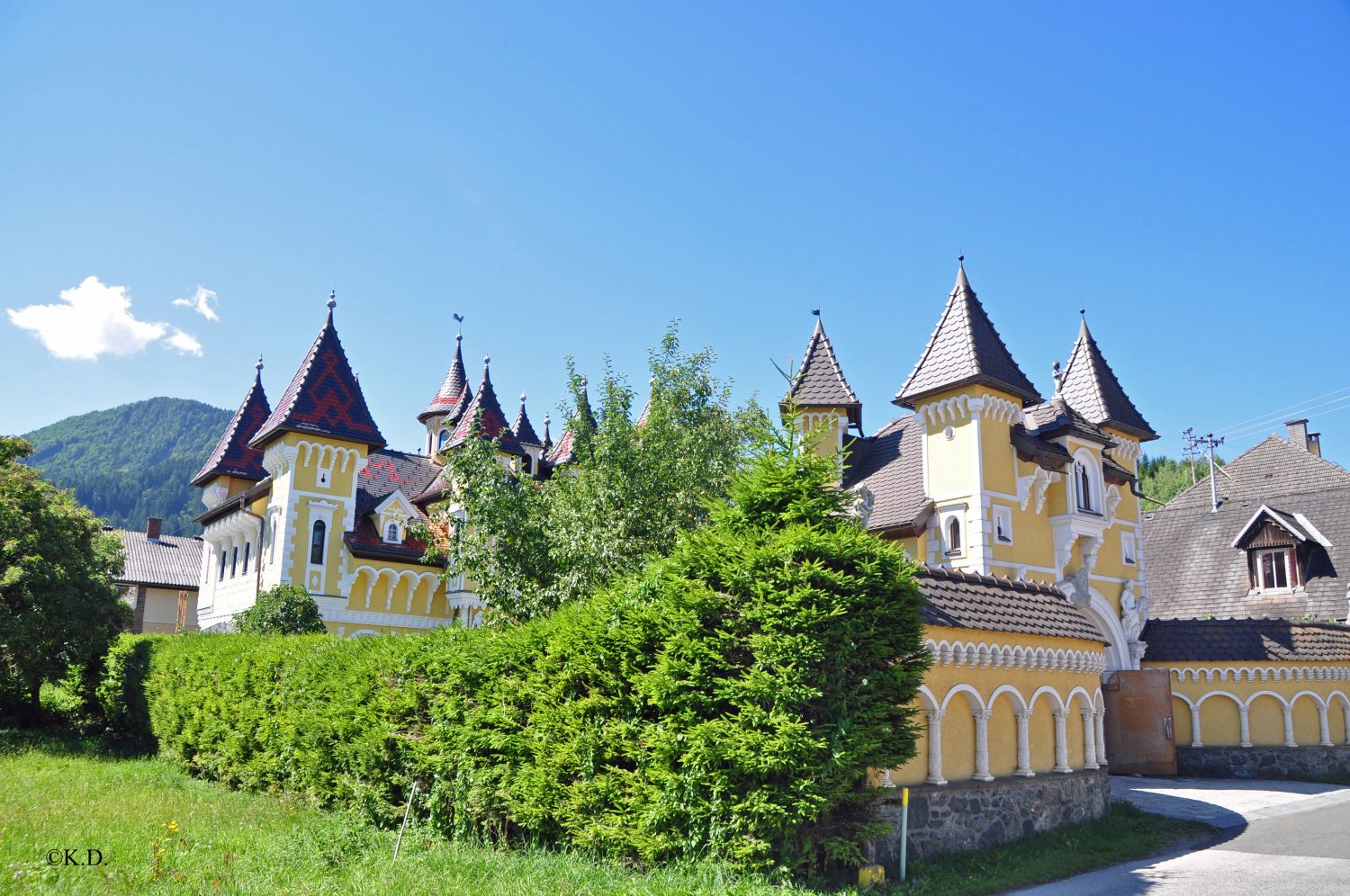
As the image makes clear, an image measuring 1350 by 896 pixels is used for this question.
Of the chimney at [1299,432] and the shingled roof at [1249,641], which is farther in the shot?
the chimney at [1299,432]

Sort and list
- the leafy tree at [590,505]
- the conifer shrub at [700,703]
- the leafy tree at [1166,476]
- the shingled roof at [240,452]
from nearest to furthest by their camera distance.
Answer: the conifer shrub at [700,703] < the leafy tree at [590,505] < the shingled roof at [240,452] < the leafy tree at [1166,476]

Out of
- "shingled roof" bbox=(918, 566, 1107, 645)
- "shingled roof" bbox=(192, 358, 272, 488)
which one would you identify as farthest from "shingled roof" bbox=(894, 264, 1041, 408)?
"shingled roof" bbox=(192, 358, 272, 488)

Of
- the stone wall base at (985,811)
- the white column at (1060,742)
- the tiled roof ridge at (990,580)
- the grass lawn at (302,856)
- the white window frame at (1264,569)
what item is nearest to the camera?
the grass lawn at (302,856)

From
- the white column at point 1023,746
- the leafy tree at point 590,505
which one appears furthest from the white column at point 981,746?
the leafy tree at point 590,505

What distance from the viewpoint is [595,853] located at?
33.8ft

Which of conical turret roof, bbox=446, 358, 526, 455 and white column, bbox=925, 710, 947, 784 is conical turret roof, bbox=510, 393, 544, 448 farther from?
white column, bbox=925, 710, 947, 784

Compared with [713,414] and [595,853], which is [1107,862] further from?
[713,414]

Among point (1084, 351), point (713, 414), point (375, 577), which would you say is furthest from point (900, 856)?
point (375, 577)

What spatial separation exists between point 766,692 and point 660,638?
149 cm

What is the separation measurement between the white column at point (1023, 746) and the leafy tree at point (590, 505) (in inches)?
252

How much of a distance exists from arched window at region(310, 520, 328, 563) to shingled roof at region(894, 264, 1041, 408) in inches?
737

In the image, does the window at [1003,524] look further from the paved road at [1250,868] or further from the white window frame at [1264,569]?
the white window frame at [1264,569]

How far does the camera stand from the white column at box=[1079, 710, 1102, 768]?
574 inches

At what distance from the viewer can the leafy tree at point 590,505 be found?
17203 mm
